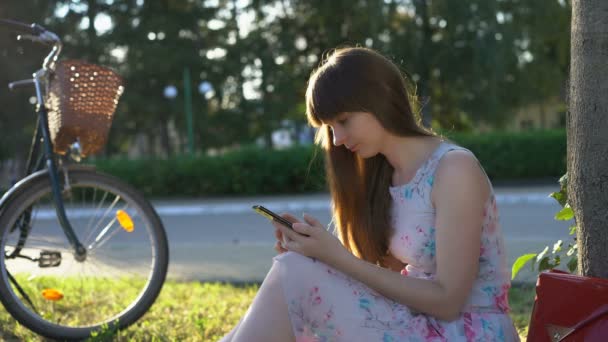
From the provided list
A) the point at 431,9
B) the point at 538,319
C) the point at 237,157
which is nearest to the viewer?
the point at 538,319

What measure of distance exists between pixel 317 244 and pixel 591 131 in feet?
2.77

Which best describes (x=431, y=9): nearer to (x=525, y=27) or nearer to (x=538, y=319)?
(x=525, y=27)

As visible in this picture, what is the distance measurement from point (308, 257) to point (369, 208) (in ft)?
1.28

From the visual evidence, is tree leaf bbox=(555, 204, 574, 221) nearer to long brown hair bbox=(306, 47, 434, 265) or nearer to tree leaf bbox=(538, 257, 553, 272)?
tree leaf bbox=(538, 257, 553, 272)

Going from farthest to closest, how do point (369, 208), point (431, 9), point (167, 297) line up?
point (431, 9), point (167, 297), point (369, 208)

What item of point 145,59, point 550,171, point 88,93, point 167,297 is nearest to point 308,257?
point 88,93

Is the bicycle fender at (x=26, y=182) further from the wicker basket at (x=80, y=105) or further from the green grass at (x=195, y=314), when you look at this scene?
the green grass at (x=195, y=314)

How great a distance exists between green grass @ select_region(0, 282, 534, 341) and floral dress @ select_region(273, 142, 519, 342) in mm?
1055

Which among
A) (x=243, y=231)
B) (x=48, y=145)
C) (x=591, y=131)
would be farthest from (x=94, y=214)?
(x=243, y=231)

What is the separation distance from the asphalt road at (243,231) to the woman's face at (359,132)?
2.70 m

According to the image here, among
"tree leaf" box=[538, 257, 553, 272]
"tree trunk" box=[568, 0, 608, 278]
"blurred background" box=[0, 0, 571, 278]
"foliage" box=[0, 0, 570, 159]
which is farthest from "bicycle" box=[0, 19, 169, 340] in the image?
"foliage" box=[0, 0, 570, 159]

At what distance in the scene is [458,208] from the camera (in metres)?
2.08

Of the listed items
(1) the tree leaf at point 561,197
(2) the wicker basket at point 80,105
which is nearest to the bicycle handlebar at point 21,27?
(2) the wicker basket at point 80,105

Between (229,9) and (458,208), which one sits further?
(229,9)
